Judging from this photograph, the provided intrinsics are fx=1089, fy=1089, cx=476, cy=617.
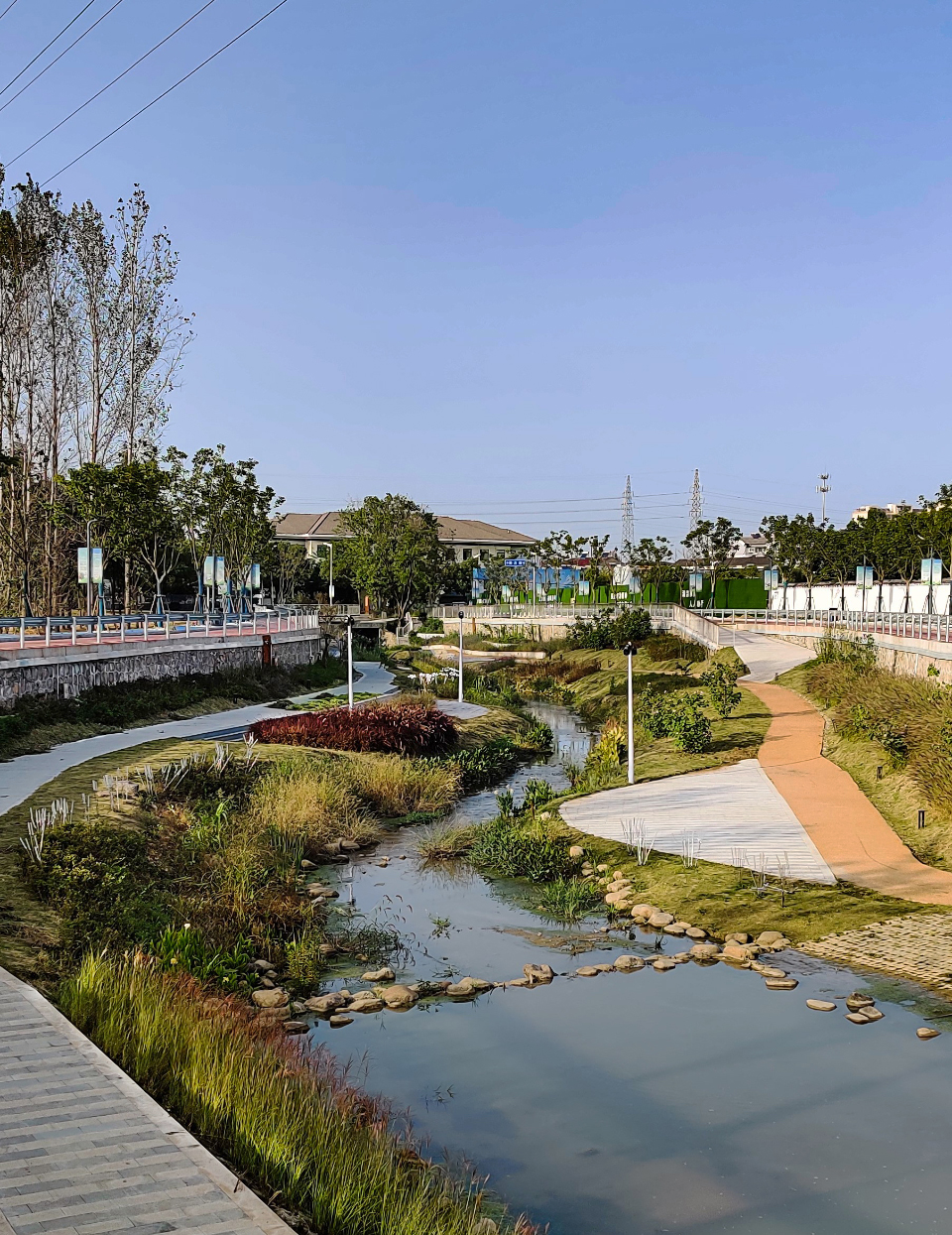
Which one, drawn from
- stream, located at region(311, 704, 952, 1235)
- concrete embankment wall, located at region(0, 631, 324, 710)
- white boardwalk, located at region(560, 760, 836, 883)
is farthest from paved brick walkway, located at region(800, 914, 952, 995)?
concrete embankment wall, located at region(0, 631, 324, 710)

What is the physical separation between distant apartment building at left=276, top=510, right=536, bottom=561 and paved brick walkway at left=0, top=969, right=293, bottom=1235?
98.6 m

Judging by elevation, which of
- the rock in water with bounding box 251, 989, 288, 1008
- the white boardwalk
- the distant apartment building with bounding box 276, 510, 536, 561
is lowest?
the rock in water with bounding box 251, 989, 288, 1008

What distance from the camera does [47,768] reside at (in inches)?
704

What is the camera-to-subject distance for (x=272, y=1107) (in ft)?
21.8

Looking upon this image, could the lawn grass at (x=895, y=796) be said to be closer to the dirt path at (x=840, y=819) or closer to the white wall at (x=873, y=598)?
the dirt path at (x=840, y=819)

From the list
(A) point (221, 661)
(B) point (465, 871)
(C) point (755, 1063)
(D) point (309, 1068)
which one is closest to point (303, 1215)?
(D) point (309, 1068)

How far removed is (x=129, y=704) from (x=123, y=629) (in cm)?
323

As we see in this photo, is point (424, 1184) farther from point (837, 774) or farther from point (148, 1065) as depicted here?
point (837, 774)

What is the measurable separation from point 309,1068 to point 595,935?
515 cm

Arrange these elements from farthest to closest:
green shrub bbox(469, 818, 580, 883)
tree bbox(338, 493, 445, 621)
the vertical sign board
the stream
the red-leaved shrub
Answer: tree bbox(338, 493, 445, 621) → the vertical sign board → the red-leaved shrub → green shrub bbox(469, 818, 580, 883) → the stream

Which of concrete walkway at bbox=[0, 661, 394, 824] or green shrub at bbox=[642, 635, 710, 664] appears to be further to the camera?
green shrub at bbox=[642, 635, 710, 664]

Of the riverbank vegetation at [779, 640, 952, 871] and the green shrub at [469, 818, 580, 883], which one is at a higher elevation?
the riverbank vegetation at [779, 640, 952, 871]

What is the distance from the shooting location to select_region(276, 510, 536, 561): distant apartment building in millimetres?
109625

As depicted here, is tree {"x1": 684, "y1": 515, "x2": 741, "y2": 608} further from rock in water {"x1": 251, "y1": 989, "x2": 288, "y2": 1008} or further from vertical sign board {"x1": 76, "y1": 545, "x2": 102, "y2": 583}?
rock in water {"x1": 251, "y1": 989, "x2": 288, "y2": 1008}
